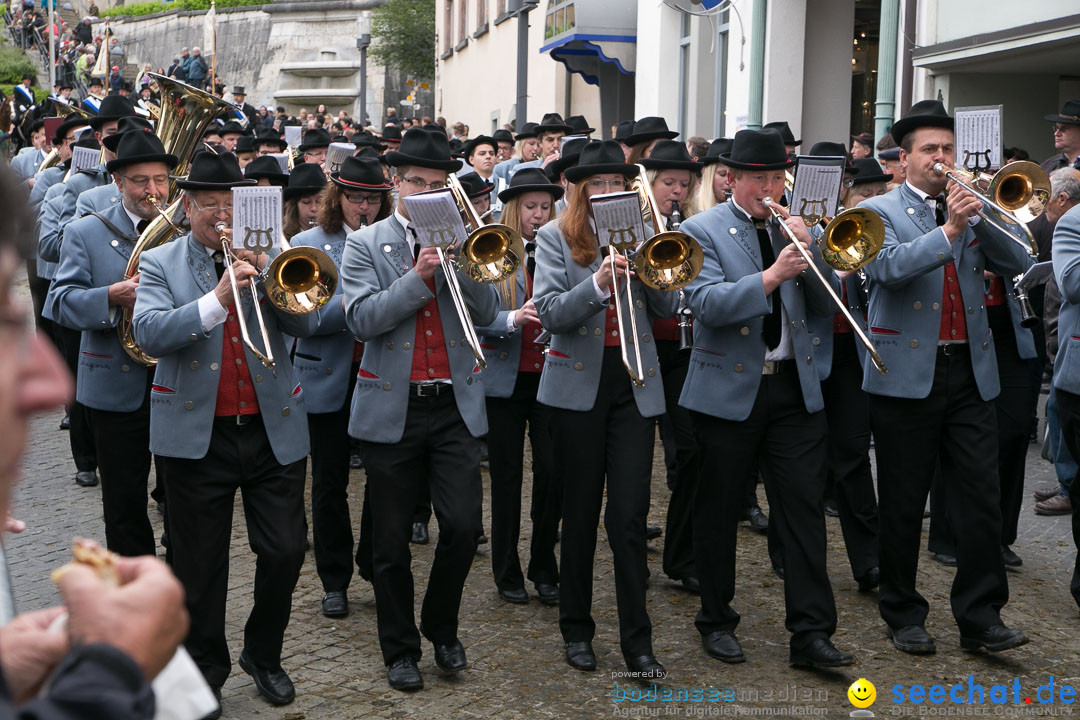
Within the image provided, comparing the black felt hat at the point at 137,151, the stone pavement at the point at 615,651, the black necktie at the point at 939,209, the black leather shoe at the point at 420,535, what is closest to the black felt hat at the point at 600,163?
the black necktie at the point at 939,209

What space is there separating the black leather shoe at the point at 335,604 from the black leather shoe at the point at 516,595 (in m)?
0.80

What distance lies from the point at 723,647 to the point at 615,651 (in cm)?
49

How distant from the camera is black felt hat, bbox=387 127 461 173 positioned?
5797mm

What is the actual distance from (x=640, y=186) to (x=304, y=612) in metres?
2.70

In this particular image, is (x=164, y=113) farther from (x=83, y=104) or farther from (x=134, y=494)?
(x=83, y=104)

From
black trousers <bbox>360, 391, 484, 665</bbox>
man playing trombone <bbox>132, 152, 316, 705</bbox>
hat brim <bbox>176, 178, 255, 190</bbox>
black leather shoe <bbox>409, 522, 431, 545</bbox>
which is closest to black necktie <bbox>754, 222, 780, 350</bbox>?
black trousers <bbox>360, 391, 484, 665</bbox>

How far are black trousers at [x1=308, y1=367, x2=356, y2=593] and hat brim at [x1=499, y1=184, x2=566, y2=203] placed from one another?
1.50m

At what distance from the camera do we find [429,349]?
18.7ft

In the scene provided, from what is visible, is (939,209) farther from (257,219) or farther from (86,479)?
(86,479)

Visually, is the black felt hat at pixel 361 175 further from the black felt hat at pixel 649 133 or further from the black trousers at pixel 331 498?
the black felt hat at pixel 649 133

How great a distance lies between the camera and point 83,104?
16188 millimetres

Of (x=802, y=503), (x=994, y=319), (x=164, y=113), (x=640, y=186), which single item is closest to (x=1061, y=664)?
(x=802, y=503)

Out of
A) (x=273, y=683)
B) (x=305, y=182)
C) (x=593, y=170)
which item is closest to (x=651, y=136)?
(x=305, y=182)

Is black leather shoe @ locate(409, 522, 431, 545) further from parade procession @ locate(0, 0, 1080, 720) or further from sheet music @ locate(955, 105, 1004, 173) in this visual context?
sheet music @ locate(955, 105, 1004, 173)
